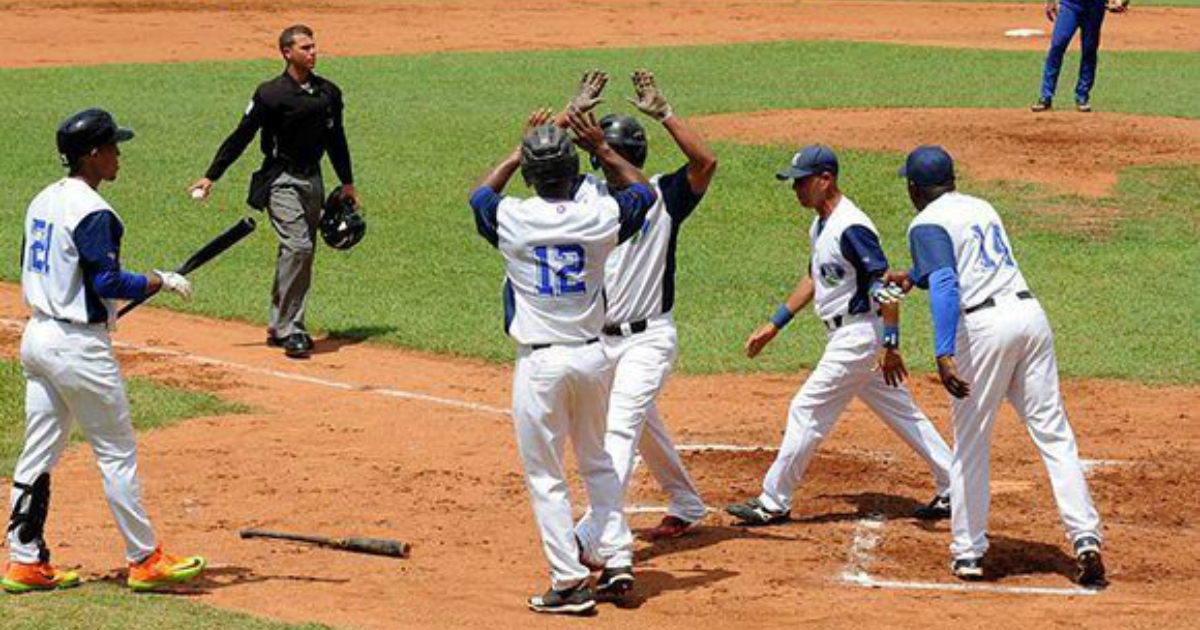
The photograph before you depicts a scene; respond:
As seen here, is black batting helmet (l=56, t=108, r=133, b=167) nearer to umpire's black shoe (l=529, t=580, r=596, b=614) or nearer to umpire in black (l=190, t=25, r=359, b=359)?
umpire's black shoe (l=529, t=580, r=596, b=614)

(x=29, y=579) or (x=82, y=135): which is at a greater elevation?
(x=82, y=135)

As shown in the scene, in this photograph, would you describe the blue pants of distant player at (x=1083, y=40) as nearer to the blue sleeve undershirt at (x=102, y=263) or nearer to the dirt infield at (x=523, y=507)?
the dirt infield at (x=523, y=507)

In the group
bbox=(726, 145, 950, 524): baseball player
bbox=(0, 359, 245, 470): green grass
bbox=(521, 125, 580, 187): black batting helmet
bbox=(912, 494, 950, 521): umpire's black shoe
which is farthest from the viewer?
bbox=(0, 359, 245, 470): green grass

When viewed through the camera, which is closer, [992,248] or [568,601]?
[568,601]

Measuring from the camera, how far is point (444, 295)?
1750 cm

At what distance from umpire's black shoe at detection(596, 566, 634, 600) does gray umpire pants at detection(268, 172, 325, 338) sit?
6513mm

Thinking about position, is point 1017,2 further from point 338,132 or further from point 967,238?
point 967,238

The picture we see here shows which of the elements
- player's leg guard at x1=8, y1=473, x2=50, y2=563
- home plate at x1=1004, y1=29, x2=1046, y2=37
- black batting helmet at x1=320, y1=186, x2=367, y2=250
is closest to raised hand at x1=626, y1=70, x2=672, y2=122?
player's leg guard at x1=8, y1=473, x2=50, y2=563

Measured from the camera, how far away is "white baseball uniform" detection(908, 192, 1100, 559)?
9742 millimetres

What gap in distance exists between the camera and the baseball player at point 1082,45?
23938 millimetres

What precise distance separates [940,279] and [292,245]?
23.4ft

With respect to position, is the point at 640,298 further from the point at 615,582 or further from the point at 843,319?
the point at 615,582

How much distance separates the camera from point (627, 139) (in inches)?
396

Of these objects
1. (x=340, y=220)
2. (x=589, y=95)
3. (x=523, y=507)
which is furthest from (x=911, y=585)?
(x=340, y=220)
